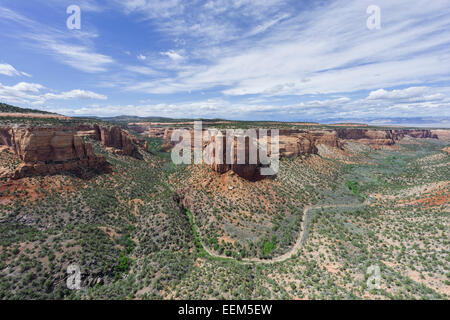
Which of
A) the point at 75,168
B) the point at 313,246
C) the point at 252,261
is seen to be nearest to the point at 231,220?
the point at 252,261

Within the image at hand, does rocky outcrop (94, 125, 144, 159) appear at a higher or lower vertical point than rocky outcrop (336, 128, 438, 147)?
lower

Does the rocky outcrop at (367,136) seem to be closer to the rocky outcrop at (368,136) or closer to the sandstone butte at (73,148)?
the rocky outcrop at (368,136)

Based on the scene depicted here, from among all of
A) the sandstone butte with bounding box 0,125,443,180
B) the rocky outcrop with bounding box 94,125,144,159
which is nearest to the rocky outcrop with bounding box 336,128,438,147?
the sandstone butte with bounding box 0,125,443,180

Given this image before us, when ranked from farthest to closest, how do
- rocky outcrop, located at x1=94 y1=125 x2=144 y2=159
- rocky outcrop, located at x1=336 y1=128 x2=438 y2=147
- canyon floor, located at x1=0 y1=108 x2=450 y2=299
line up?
rocky outcrop, located at x1=336 y1=128 x2=438 y2=147 → rocky outcrop, located at x1=94 y1=125 x2=144 y2=159 → canyon floor, located at x1=0 y1=108 x2=450 y2=299

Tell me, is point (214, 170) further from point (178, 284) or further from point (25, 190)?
point (25, 190)

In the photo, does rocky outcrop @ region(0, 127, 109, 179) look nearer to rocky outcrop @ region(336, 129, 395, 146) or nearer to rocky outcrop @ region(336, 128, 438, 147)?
rocky outcrop @ region(336, 128, 438, 147)

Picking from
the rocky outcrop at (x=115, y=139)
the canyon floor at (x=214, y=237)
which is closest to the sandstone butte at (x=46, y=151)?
the canyon floor at (x=214, y=237)
